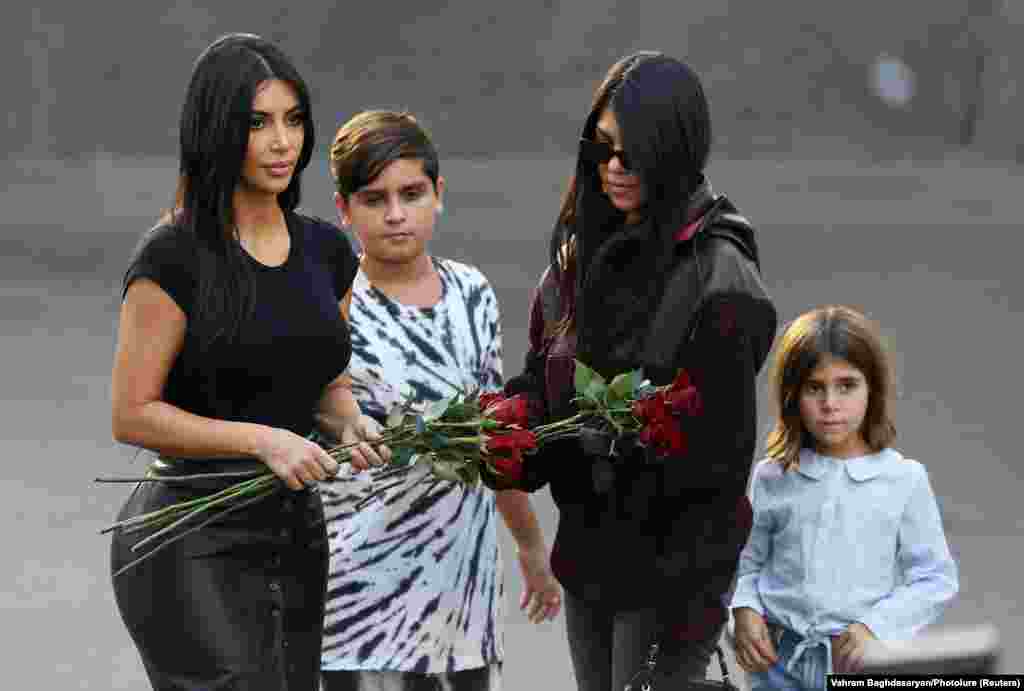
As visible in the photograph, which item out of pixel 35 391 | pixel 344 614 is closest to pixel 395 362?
pixel 344 614

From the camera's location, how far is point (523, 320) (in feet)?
34.5

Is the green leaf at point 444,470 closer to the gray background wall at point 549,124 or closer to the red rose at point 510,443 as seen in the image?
the red rose at point 510,443

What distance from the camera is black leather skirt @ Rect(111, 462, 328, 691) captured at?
139 inches

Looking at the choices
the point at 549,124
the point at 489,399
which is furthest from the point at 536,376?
the point at 549,124

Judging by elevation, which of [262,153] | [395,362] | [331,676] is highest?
[262,153]

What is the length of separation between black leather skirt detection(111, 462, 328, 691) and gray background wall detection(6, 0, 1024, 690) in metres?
7.21

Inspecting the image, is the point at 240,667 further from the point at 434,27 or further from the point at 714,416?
the point at 434,27

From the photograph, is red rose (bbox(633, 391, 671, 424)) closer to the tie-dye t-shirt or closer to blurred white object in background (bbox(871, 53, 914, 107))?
the tie-dye t-shirt

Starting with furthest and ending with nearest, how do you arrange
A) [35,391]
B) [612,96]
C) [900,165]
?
[900,165] → [35,391] → [612,96]

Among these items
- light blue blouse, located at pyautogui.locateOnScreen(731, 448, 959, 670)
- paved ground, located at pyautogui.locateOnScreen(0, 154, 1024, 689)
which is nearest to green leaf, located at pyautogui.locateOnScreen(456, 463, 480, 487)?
light blue blouse, located at pyautogui.locateOnScreen(731, 448, 959, 670)

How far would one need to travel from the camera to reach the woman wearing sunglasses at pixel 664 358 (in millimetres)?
3719

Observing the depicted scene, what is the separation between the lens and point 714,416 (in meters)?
3.71

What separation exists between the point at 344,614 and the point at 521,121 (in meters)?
12.7

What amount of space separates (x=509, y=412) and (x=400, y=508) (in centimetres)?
54
